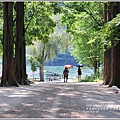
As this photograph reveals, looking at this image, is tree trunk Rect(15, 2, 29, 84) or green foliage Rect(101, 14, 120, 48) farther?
tree trunk Rect(15, 2, 29, 84)

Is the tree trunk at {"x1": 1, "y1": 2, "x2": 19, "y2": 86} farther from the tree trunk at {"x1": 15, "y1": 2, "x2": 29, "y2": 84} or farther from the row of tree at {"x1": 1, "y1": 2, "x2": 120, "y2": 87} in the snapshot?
the tree trunk at {"x1": 15, "y1": 2, "x2": 29, "y2": 84}

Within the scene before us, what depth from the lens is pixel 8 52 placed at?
57.7 ft

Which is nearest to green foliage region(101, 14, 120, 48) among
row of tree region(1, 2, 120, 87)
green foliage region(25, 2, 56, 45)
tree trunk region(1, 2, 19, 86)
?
row of tree region(1, 2, 120, 87)

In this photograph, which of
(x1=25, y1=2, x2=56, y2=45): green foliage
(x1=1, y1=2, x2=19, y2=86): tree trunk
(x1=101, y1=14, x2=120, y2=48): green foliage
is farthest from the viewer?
(x1=25, y1=2, x2=56, y2=45): green foliage

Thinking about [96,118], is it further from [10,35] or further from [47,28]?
[47,28]

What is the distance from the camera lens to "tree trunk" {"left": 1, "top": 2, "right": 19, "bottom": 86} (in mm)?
17391

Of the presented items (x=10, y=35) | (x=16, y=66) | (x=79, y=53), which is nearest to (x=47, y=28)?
(x=16, y=66)

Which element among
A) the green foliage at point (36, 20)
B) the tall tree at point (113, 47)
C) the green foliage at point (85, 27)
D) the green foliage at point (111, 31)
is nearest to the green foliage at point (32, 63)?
the green foliage at point (85, 27)

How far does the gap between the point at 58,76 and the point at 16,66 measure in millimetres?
24247

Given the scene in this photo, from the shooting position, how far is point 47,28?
2866 cm

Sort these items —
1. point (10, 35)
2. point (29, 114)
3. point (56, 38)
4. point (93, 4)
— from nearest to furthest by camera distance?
1. point (29, 114)
2. point (10, 35)
3. point (93, 4)
4. point (56, 38)

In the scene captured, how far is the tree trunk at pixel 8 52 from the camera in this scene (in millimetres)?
17391

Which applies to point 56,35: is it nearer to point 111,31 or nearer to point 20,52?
point 20,52

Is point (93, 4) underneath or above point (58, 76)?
above
